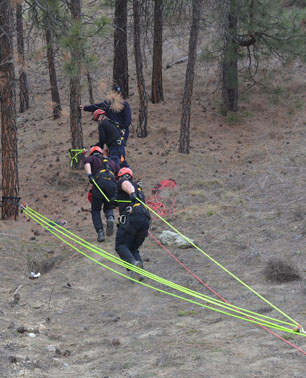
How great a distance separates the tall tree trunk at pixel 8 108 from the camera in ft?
30.6

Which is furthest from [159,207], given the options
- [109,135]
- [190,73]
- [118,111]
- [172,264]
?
[190,73]

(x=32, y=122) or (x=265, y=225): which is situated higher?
(x=32, y=122)

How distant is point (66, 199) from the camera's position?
11.3m

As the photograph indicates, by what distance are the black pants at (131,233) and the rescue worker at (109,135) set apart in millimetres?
3619

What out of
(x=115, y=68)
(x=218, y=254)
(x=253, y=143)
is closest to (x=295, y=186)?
(x=218, y=254)

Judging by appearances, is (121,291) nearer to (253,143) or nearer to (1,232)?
(1,232)

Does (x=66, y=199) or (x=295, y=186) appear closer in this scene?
(x=295, y=186)

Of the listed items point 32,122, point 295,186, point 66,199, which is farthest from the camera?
point 32,122

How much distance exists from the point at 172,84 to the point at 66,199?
9.63 meters

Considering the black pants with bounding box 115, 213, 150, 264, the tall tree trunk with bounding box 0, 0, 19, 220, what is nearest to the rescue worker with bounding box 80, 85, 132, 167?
the tall tree trunk with bounding box 0, 0, 19, 220

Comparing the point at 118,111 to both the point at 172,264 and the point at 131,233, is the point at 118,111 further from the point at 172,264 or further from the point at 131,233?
the point at 131,233

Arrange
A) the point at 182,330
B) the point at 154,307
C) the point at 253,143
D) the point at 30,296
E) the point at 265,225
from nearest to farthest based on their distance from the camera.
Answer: the point at 182,330
the point at 154,307
the point at 30,296
the point at 265,225
the point at 253,143

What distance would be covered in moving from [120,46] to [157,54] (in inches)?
49.7

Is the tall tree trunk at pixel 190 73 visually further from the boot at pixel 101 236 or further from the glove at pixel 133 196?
the glove at pixel 133 196
